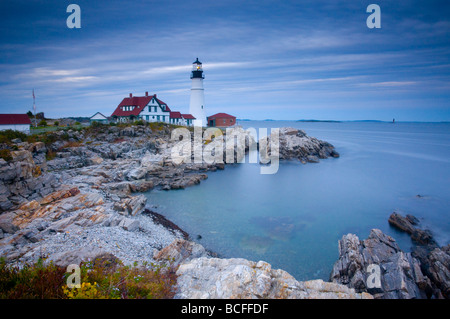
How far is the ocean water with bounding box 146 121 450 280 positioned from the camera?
42.0ft

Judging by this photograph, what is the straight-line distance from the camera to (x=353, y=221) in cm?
1642

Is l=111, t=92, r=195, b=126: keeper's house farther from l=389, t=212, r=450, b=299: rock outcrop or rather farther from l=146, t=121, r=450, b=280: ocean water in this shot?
l=389, t=212, r=450, b=299: rock outcrop

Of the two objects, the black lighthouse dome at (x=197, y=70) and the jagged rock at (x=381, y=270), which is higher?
the black lighthouse dome at (x=197, y=70)

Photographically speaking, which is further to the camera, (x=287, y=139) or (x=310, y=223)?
(x=287, y=139)

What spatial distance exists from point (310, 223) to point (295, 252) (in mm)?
4175

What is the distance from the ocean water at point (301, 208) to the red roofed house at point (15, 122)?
723 inches

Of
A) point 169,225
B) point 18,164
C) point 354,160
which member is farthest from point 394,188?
point 18,164

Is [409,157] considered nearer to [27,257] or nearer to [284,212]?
[284,212]

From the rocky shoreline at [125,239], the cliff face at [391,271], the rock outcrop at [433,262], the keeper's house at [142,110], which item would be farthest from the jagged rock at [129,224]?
the keeper's house at [142,110]

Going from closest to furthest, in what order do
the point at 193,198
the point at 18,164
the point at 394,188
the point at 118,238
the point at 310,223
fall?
the point at 118,238, the point at 18,164, the point at 310,223, the point at 193,198, the point at 394,188

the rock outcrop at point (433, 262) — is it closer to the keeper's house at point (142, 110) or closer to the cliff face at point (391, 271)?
the cliff face at point (391, 271)

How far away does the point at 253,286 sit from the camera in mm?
5766

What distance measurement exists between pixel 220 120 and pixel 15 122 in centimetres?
3880

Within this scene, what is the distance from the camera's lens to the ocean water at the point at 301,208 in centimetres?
1279
